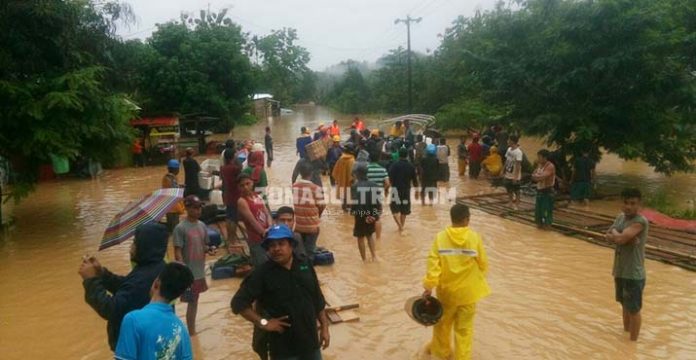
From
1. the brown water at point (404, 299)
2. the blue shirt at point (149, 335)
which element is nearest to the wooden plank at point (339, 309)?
the brown water at point (404, 299)

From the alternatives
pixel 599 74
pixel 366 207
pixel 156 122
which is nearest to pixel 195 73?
pixel 156 122

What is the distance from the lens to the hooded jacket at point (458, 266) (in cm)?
480

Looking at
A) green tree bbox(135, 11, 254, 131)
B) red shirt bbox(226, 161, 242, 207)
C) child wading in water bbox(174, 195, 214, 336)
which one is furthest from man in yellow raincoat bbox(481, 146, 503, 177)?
green tree bbox(135, 11, 254, 131)

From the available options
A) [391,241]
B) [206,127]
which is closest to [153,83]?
[206,127]

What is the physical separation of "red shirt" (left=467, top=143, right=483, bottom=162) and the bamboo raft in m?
2.70

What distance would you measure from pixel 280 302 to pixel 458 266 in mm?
1901

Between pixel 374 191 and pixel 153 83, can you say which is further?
pixel 153 83

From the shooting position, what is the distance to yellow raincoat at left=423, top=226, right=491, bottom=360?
480cm

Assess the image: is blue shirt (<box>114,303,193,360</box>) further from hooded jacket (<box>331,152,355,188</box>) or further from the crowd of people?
hooded jacket (<box>331,152,355,188</box>)

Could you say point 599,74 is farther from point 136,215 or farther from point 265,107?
point 265,107

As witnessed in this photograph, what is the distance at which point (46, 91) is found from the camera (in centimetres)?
1063

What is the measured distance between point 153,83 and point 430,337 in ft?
80.7

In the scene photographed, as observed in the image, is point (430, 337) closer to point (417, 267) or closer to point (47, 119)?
point (417, 267)

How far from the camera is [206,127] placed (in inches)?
1113
